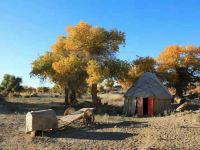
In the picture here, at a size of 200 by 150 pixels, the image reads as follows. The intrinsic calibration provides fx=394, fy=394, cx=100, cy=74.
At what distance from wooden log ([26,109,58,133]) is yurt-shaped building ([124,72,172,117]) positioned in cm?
1198

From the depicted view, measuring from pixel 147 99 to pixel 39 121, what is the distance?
1489 centimetres

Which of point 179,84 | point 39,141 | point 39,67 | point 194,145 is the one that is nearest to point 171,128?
point 194,145

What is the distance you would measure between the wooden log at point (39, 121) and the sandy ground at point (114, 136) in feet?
1.39

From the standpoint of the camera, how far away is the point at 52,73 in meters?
41.4

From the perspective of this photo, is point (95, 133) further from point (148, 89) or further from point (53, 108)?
point (53, 108)

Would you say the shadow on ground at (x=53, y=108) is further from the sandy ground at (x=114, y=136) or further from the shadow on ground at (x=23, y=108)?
the sandy ground at (x=114, y=136)

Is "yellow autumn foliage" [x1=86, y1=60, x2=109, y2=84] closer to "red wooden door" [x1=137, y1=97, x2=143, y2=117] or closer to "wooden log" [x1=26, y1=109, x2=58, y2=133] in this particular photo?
"red wooden door" [x1=137, y1=97, x2=143, y2=117]

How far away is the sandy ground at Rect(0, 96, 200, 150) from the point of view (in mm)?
17594

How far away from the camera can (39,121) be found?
67.7ft

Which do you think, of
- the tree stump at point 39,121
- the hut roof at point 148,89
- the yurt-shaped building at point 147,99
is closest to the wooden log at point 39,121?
the tree stump at point 39,121

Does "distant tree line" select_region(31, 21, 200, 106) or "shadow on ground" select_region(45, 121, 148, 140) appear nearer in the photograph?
"shadow on ground" select_region(45, 121, 148, 140)

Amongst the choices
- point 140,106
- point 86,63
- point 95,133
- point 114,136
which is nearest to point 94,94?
point 86,63

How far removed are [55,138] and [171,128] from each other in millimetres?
6090

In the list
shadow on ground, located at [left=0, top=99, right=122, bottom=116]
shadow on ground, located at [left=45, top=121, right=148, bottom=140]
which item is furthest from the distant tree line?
shadow on ground, located at [left=45, top=121, right=148, bottom=140]
